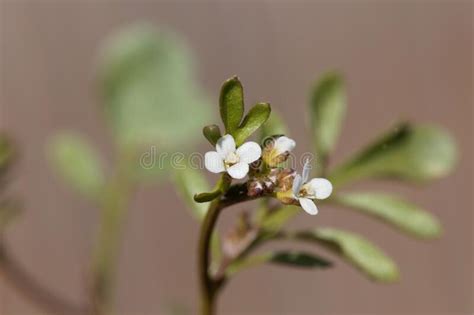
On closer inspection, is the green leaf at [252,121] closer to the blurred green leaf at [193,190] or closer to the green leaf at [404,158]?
the blurred green leaf at [193,190]

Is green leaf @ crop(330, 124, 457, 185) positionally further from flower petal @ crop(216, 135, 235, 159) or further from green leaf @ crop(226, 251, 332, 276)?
flower petal @ crop(216, 135, 235, 159)

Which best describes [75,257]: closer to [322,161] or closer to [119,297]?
[119,297]

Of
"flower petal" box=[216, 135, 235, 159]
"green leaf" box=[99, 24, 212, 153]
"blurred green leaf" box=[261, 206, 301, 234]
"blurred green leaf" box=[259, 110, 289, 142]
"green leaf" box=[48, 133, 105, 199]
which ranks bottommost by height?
"flower petal" box=[216, 135, 235, 159]

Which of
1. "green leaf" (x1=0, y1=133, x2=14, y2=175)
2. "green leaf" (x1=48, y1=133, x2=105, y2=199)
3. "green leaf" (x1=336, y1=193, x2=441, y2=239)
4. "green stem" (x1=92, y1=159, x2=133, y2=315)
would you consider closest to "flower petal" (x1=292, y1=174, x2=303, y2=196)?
"green leaf" (x1=336, y1=193, x2=441, y2=239)

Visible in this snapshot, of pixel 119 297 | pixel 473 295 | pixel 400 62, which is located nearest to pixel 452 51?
pixel 400 62

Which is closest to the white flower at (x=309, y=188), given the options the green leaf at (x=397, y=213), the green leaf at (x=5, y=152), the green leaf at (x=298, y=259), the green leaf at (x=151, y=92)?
the green leaf at (x=298, y=259)
